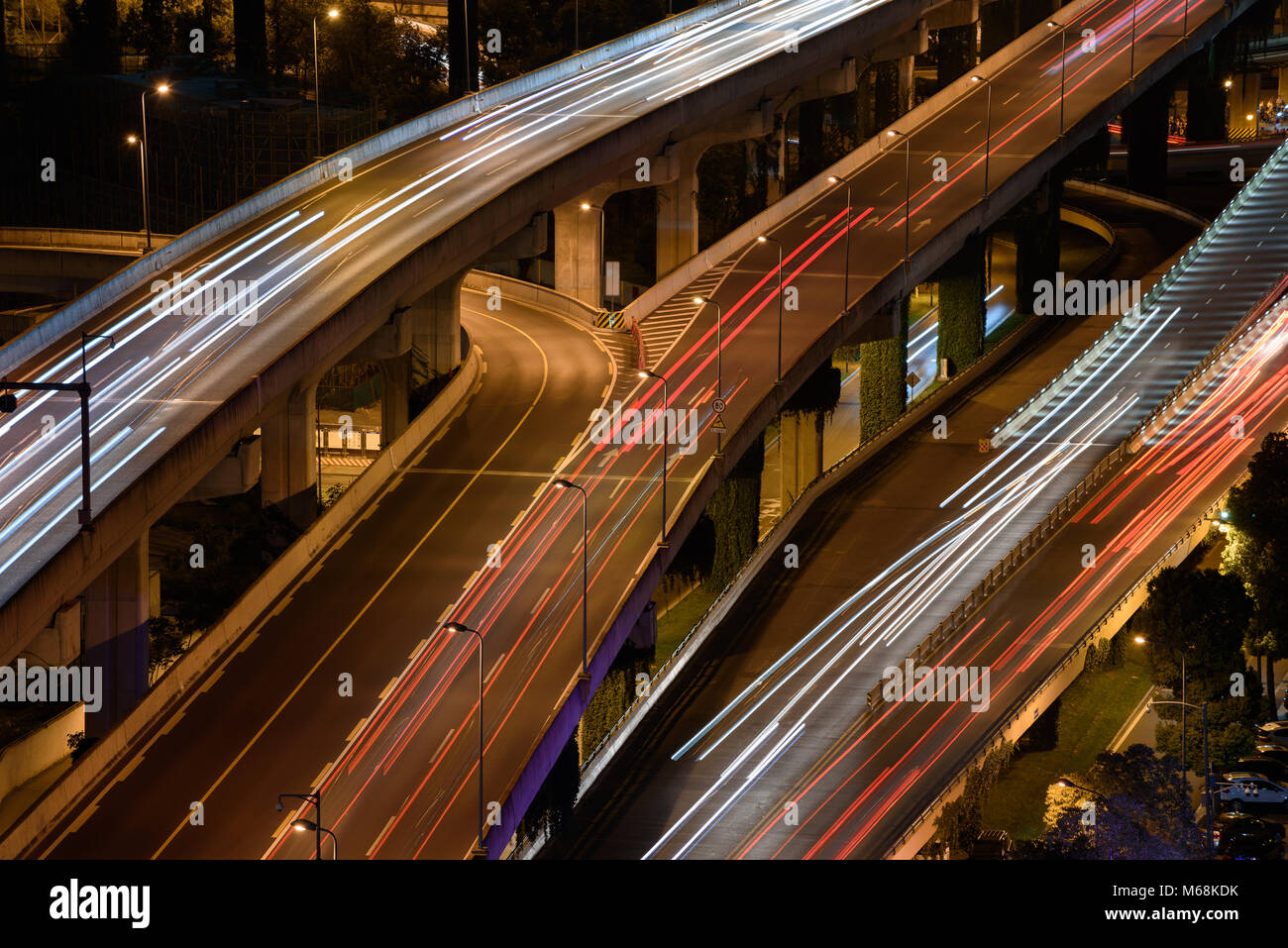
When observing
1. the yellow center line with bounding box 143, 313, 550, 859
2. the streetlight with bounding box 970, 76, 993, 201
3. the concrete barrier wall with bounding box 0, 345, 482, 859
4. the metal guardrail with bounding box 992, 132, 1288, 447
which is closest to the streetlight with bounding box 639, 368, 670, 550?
the yellow center line with bounding box 143, 313, 550, 859

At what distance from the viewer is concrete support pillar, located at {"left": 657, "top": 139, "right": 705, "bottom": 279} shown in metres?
82.1

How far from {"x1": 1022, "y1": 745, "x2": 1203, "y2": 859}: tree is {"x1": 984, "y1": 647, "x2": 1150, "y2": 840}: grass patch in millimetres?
3943

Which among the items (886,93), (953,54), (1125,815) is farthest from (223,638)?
(886,93)

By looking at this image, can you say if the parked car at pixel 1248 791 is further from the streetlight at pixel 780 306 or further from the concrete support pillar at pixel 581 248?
the concrete support pillar at pixel 581 248

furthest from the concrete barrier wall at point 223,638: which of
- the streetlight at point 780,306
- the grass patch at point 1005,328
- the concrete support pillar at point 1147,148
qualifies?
the concrete support pillar at point 1147,148

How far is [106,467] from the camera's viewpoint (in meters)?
47.0

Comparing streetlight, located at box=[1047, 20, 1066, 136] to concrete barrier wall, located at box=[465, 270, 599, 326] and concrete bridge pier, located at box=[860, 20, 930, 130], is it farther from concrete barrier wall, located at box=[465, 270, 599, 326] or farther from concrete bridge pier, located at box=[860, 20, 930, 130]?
concrete barrier wall, located at box=[465, 270, 599, 326]

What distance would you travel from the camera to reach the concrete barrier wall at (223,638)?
40.4 metres

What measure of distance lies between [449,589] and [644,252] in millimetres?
50590

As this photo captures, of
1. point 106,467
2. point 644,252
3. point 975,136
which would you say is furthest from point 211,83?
point 106,467

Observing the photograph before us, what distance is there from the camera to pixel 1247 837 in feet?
159

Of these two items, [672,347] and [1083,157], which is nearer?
[672,347]

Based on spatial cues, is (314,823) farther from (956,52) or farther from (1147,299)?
(956,52)

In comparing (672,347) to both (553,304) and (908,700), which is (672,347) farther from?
(908,700)
